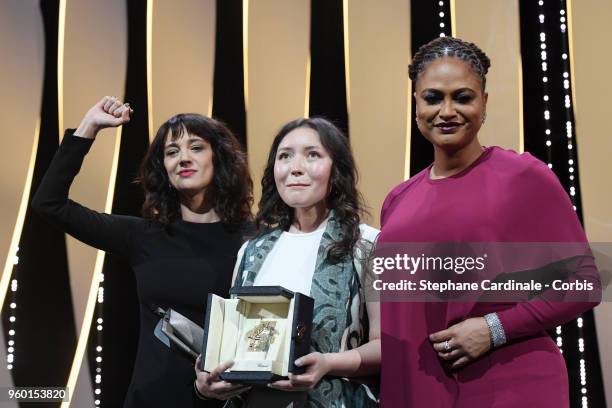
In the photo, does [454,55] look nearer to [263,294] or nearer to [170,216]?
[263,294]

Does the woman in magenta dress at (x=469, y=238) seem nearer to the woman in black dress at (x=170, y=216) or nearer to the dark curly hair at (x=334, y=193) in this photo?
the dark curly hair at (x=334, y=193)

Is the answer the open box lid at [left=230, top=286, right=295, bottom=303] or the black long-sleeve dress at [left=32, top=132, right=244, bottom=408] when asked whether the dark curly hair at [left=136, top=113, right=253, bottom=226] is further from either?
the open box lid at [left=230, top=286, right=295, bottom=303]

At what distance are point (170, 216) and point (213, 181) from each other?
0.16 meters

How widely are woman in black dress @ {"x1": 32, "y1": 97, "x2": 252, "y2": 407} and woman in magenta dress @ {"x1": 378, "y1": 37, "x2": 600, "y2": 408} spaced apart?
0.64m

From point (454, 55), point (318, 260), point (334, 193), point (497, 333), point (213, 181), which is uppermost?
point (454, 55)

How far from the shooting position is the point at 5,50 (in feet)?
9.75

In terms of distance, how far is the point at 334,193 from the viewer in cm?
184

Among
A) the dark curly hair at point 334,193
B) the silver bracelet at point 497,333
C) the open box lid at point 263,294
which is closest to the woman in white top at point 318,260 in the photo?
the dark curly hair at point 334,193

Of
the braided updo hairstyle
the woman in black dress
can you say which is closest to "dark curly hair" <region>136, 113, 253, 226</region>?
the woman in black dress

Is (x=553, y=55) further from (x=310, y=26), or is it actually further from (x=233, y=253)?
(x=233, y=253)

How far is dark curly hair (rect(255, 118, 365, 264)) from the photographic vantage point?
5.86ft

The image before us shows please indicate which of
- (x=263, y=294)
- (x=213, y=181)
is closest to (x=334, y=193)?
(x=263, y=294)

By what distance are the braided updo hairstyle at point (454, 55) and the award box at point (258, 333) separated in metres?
0.56

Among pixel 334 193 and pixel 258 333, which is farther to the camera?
pixel 334 193
